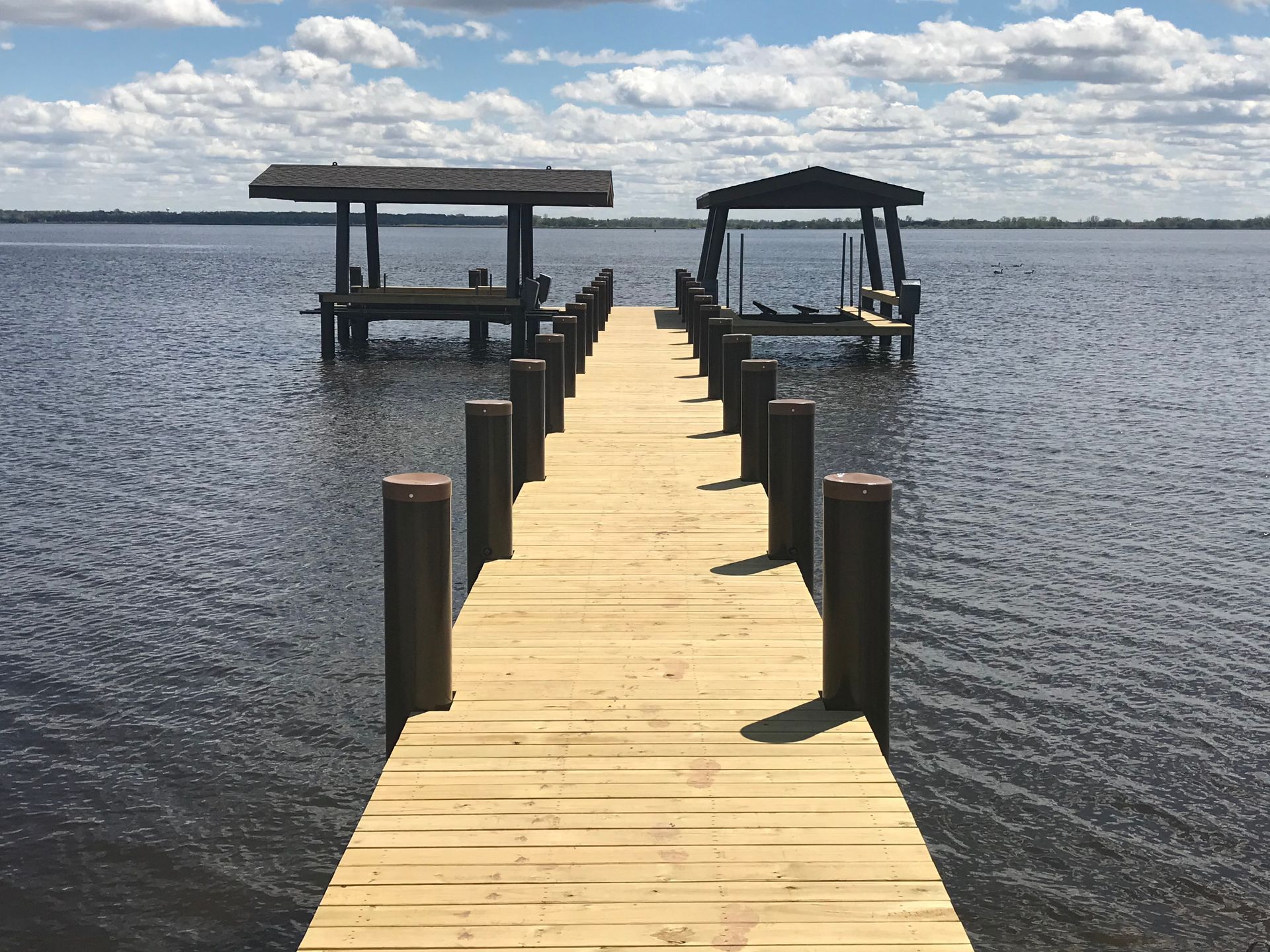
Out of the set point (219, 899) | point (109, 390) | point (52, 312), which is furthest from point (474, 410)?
point (52, 312)

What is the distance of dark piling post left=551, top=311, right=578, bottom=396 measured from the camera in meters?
18.3

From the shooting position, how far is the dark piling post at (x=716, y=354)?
1769 cm

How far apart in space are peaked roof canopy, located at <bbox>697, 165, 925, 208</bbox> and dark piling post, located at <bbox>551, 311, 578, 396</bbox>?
16069mm

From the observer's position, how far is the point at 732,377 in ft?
50.6

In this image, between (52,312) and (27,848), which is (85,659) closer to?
(27,848)

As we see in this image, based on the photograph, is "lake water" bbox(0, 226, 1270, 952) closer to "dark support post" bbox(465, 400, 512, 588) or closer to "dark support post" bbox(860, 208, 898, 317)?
"dark support post" bbox(465, 400, 512, 588)

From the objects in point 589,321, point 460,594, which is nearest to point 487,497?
point 460,594

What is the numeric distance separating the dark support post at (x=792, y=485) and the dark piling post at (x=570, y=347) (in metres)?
8.57

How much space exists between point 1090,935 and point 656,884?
4112mm

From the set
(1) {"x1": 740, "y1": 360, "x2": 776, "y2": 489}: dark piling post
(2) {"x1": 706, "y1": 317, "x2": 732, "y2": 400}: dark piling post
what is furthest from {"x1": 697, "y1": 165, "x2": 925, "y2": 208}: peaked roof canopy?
(1) {"x1": 740, "y1": 360, "x2": 776, "y2": 489}: dark piling post

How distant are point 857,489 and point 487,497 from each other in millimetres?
3502

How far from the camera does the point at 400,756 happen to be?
5773mm

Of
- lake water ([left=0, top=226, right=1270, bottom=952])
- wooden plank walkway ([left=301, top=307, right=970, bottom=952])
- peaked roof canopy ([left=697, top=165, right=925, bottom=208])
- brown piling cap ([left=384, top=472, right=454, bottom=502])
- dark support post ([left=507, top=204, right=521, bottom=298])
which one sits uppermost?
peaked roof canopy ([left=697, top=165, right=925, bottom=208])

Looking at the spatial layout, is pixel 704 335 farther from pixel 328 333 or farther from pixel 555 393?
pixel 328 333
